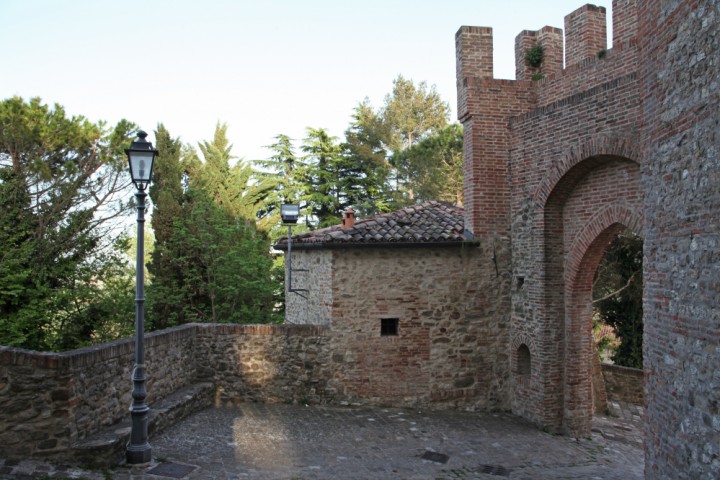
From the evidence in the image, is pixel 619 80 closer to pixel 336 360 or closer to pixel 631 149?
pixel 631 149

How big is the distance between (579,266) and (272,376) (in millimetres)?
5909

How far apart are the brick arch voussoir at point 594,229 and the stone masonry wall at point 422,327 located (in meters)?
1.54

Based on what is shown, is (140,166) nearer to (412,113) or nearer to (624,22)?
(624,22)

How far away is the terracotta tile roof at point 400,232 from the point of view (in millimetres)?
10516

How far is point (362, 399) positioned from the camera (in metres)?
10.5

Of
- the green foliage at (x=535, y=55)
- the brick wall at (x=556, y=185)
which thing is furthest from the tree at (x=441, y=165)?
the brick wall at (x=556, y=185)

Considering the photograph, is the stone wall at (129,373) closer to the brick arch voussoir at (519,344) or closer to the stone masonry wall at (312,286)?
the stone masonry wall at (312,286)

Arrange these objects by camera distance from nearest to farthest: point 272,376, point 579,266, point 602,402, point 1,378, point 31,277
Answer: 1. point 1,378
2. point 579,266
3. point 272,376
4. point 602,402
5. point 31,277

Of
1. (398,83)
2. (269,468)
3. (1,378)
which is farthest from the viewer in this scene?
(398,83)

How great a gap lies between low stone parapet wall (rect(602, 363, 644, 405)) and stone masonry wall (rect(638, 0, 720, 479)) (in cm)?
912

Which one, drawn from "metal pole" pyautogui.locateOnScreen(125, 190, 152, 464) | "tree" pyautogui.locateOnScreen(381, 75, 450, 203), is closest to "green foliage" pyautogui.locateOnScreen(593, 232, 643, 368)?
"metal pole" pyautogui.locateOnScreen(125, 190, 152, 464)

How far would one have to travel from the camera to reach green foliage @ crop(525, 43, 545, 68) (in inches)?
429

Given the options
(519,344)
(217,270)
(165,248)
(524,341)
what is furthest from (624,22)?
(165,248)

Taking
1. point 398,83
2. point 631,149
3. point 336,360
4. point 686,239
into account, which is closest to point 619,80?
point 631,149
